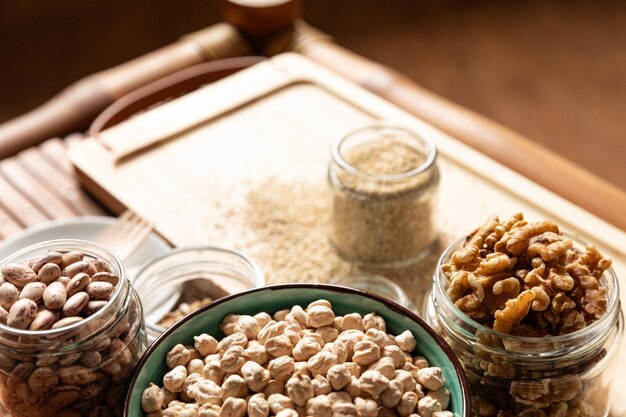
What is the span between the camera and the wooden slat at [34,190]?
1.34 m

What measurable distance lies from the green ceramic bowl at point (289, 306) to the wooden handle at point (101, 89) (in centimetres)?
82

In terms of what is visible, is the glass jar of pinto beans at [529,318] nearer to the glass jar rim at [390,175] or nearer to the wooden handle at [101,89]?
the glass jar rim at [390,175]

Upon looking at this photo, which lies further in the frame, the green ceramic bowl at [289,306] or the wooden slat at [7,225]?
the wooden slat at [7,225]

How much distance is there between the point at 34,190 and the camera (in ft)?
4.53

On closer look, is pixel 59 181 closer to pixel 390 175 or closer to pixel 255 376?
pixel 390 175

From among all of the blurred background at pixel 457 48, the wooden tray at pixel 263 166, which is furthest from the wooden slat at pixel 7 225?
the blurred background at pixel 457 48

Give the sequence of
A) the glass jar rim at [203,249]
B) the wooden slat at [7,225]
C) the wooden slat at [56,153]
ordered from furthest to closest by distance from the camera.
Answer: the wooden slat at [56,153]
the wooden slat at [7,225]
the glass jar rim at [203,249]

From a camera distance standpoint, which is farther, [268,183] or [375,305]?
[268,183]

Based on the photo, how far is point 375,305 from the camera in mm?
844

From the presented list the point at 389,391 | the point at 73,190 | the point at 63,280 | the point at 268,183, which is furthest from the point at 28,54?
the point at 389,391

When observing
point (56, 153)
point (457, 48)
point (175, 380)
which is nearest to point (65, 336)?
point (175, 380)

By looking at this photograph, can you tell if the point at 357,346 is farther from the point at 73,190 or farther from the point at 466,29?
the point at 466,29

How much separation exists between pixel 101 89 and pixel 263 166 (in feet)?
1.40

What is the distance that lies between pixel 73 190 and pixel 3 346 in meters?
0.66
